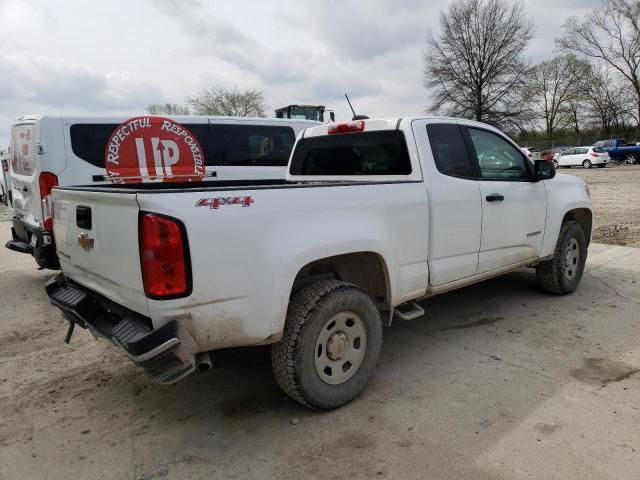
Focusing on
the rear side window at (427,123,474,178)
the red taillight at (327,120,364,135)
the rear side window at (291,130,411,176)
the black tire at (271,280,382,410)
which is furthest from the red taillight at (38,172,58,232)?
the rear side window at (427,123,474,178)

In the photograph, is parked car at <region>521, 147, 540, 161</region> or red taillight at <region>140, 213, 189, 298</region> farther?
parked car at <region>521, 147, 540, 161</region>

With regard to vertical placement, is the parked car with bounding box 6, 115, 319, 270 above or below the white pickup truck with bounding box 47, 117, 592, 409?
above

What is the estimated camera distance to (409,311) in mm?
3777

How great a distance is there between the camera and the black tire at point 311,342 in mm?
2891

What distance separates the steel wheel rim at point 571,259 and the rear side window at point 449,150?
1955 millimetres

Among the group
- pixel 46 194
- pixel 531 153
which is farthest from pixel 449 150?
pixel 531 153

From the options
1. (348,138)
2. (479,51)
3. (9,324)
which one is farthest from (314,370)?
(479,51)

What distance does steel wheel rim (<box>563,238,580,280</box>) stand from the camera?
17.4ft

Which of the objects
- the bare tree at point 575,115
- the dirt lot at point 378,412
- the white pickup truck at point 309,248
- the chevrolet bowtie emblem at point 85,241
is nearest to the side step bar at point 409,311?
the white pickup truck at point 309,248

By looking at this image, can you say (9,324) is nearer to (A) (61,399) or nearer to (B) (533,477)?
(A) (61,399)

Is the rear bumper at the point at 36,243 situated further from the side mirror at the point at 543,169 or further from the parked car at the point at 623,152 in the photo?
the parked car at the point at 623,152

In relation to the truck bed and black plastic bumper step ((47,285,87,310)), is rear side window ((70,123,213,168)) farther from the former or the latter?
black plastic bumper step ((47,285,87,310))

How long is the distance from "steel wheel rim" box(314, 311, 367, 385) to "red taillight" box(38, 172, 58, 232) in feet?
13.4

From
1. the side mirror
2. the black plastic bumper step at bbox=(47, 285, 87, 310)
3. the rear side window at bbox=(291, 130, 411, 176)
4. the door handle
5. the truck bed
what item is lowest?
the black plastic bumper step at bbox=(47, 285, 87, 310)
